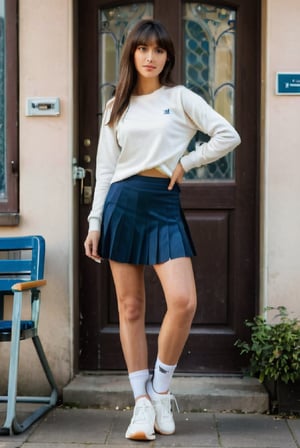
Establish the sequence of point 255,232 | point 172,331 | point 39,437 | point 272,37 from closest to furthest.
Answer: point 172,331 → point 39,437 → point 272,37 → point 255,232

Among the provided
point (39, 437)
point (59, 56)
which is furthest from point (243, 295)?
point (59, 56)

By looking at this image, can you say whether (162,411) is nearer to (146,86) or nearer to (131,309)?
(131,309)

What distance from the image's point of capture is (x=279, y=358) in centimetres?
396

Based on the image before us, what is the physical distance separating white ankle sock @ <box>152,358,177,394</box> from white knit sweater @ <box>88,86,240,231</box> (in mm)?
962

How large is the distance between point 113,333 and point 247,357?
0.89 m

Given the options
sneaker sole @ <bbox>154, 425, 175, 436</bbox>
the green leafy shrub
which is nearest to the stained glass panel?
the green leafy shrub

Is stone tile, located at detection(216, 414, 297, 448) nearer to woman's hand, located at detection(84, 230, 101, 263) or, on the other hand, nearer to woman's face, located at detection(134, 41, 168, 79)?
woman's hand, located at detection(84, 230, 101, 263)

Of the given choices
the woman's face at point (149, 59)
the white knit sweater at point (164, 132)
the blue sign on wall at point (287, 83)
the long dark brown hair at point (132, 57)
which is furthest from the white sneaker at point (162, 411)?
the blue sign on wall at point (287, 83)

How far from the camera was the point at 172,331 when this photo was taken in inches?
135

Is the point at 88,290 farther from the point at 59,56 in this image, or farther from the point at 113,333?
the point at 59,56

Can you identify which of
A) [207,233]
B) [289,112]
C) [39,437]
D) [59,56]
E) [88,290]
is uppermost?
[59,56]

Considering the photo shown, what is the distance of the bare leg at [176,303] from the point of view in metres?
3.38

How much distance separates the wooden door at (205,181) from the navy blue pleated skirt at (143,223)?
41.6 inches

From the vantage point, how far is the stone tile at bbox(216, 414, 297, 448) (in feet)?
11.7
